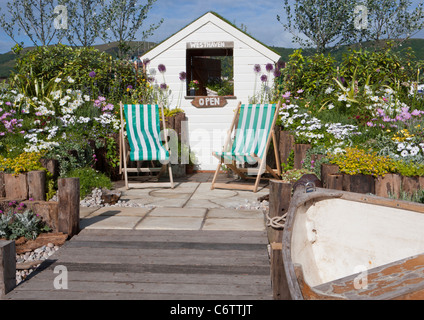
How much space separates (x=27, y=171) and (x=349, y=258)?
3379 millimetres

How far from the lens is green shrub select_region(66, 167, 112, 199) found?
5.38 metres

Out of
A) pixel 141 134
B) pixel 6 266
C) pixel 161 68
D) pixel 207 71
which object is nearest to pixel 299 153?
pixel 141 134

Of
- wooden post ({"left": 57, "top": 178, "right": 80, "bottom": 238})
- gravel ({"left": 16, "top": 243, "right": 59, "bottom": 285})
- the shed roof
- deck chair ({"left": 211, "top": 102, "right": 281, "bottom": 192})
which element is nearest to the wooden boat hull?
wooden post ({"left": 57, "top": 178, "right": 80, "bottom": 238})

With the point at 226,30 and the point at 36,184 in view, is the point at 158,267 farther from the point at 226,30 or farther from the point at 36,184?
the point at 226,30

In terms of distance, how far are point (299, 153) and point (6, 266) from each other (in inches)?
159

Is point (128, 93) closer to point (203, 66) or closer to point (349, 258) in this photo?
point (203, 66)

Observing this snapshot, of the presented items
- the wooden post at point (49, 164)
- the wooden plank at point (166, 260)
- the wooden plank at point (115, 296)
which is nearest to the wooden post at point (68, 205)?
the wooden plank at point (166, 260)

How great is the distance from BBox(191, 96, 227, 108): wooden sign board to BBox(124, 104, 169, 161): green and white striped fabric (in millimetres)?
1429

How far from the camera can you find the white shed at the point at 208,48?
26.0ft

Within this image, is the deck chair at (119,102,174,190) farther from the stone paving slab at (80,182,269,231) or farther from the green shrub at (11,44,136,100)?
the green shrub at (11,44,136,100)

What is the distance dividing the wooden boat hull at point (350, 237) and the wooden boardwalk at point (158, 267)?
0.41 meters

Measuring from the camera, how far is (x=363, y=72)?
7.97m

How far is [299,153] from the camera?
596 cm
